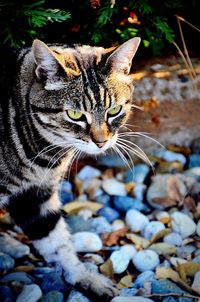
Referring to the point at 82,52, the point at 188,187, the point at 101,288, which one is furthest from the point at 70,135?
the point at 188,187

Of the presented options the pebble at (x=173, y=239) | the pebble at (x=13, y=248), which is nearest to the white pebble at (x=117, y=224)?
the pebble at (x=173, y=239)

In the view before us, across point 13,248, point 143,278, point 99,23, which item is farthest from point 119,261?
point 99,23

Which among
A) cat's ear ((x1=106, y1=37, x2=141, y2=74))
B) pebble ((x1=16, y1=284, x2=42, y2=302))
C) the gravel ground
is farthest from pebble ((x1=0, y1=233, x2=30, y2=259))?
cat's ear ((x1=106, y1=37, x2=141, y2=74))

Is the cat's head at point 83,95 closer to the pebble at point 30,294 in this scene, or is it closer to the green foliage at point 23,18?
the green foliage at point 23,18

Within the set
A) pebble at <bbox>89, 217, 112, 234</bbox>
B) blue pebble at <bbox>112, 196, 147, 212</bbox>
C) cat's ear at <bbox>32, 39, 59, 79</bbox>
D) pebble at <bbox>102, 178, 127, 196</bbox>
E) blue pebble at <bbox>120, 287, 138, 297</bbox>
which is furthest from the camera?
pebble at <bbox>102, 178, 127, 196</bbox>

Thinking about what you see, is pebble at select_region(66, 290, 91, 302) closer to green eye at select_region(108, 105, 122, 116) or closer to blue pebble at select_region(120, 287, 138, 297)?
blue pebble at select_region(120, 287, 138, 297)

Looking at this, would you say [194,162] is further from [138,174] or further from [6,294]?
[6,294]

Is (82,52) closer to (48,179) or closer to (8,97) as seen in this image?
(8,97)
